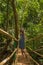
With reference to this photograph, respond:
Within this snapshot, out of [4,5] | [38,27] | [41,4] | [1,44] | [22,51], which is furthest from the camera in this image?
[41,4]

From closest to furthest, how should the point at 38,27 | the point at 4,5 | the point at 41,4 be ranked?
the point at 4,5 → the point at 38,27 → the point at 41,4

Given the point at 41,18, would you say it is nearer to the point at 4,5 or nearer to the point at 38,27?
the point at 38,27

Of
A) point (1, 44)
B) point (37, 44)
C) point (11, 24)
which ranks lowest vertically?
point (37, 44)

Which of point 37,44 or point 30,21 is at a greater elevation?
point 30,21

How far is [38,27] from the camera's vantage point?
6.69 metres

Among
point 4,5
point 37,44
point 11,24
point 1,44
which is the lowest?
point 37,44

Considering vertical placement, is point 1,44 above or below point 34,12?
below

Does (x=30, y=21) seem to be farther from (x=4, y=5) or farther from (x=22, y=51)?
(x=22, y=51)

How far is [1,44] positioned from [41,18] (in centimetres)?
207

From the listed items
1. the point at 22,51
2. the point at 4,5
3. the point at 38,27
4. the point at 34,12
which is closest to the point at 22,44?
the point at 22,51

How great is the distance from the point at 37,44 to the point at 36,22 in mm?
910

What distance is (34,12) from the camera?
7.06 metres

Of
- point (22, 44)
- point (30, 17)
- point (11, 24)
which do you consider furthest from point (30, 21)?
point (22, 44)

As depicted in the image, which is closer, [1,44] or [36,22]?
[1,44]
